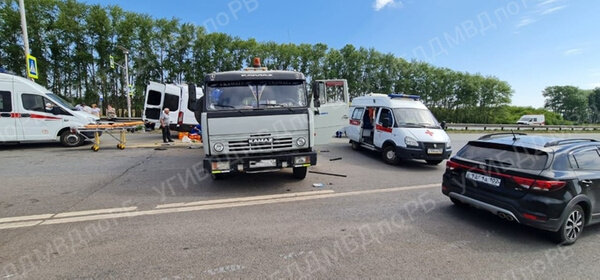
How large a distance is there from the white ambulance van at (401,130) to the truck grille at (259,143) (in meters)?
4.61

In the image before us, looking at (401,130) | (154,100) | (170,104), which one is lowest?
(401,130)

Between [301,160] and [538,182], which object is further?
[301,160]

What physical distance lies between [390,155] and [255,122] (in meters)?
5.46

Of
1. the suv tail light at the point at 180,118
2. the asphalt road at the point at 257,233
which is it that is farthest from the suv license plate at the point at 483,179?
the suv tail light at the point at 180,118

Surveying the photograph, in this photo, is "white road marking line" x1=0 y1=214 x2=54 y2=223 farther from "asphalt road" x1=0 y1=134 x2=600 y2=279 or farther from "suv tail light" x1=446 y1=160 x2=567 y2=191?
"suv tail light" x1=446 y1=160 x2=567 y2=191

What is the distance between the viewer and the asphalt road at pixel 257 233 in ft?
10.0

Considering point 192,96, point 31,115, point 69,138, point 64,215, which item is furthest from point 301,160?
point 31,115

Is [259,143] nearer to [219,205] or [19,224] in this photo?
[219,205]

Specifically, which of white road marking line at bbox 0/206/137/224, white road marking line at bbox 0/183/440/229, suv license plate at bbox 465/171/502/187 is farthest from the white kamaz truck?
suv license plate at bbox 465/171/502/187

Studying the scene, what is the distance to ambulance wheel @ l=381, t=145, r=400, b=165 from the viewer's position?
9.11m

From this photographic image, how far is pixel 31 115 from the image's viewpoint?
10664 millimetres

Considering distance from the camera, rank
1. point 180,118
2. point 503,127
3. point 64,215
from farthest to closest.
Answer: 1. point 503,127
2. point 180,118
3. point 64,215

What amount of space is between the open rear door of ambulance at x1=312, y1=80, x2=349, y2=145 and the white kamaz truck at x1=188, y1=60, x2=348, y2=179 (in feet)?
4.64

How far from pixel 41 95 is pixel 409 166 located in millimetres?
14147
